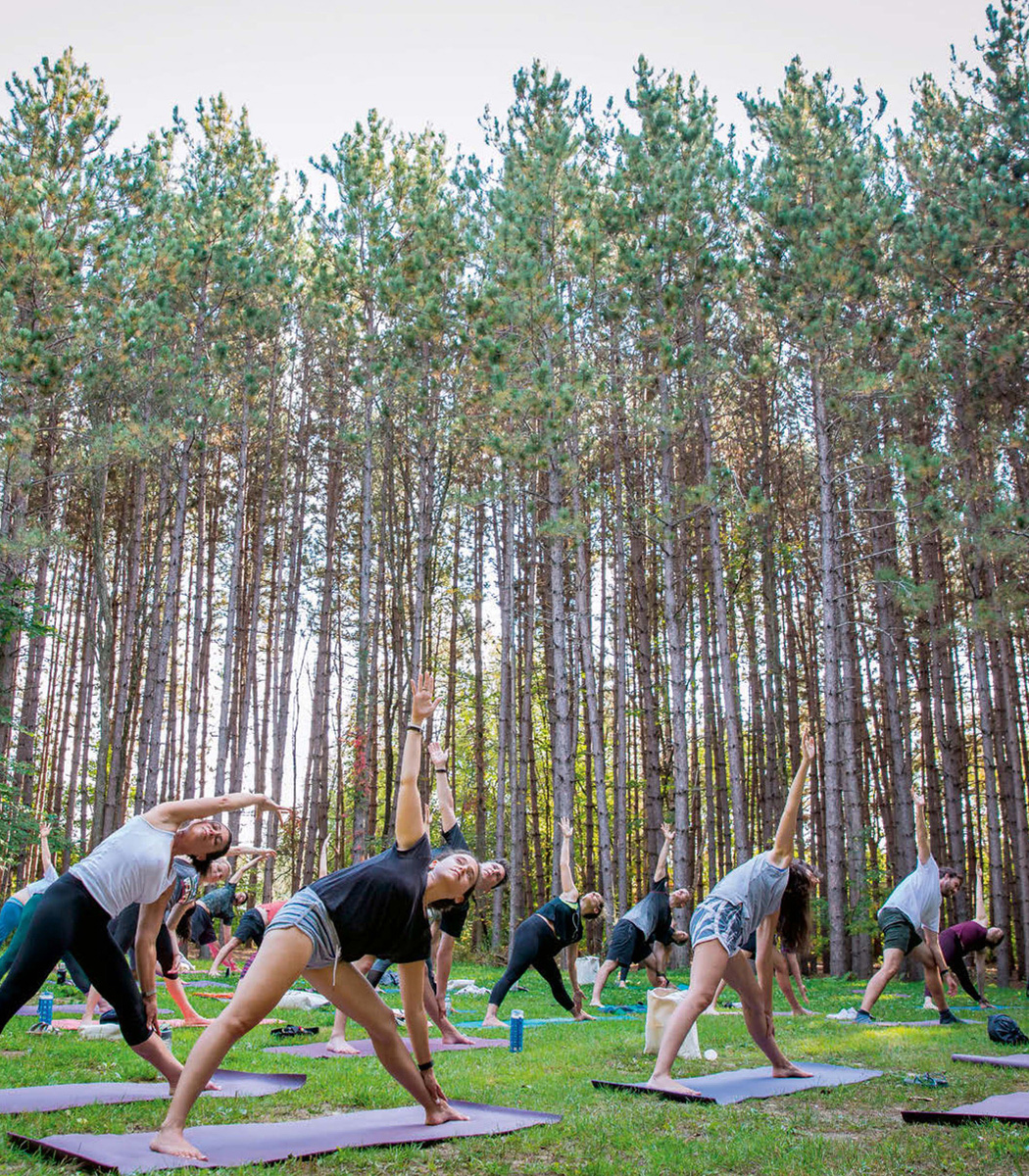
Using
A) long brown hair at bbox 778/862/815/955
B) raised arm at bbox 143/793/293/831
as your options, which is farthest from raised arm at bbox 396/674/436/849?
long brown hair at bbox 778/862/815/955

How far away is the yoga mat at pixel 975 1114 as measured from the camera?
4523 mm

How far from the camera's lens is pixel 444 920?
25.6ft

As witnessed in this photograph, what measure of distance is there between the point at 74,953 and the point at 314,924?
3.50ft

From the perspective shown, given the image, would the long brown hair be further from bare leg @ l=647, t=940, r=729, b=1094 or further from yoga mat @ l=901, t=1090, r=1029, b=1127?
yoga mat @ l=901, t=1090, r=1029, b=1127

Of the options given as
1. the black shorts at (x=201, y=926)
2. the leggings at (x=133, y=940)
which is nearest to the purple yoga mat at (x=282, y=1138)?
the leggings at (x=133, y=940)

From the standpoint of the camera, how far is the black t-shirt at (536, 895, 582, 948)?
8.74 m

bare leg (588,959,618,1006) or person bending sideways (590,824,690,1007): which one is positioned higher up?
person bending sideways (590,824,690,1007)

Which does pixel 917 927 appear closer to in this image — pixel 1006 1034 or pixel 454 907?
pixel 1006 1034

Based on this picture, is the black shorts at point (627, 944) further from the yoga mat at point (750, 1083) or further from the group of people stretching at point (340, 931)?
the group of people stretching at point (340, 931)

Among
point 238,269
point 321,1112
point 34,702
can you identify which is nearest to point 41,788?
point 34,702

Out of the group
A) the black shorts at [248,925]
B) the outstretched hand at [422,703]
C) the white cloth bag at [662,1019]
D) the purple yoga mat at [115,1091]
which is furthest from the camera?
the black shorts at [248,925]

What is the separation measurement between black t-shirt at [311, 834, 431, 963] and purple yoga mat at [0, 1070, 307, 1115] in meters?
1.63

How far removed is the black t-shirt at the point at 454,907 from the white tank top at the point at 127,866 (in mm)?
1651

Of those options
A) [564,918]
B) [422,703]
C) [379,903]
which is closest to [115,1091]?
[379,903]
